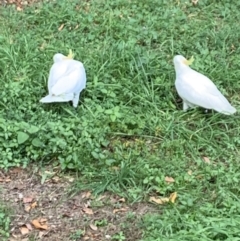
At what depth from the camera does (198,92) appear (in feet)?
14.9

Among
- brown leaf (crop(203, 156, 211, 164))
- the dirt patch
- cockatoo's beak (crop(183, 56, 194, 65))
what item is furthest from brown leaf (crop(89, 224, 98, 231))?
cockatoo's beak (crop(183, 56, 194, 65))

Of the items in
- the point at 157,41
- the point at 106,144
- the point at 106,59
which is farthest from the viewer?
the point at 157,41

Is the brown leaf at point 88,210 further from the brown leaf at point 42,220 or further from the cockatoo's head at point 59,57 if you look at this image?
the cockatoo's head at point 59,57

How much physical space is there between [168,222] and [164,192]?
0.32 metres

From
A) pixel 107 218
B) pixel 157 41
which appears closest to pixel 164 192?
pixel 107 218

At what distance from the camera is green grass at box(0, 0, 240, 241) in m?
3.96

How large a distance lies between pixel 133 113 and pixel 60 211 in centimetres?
98

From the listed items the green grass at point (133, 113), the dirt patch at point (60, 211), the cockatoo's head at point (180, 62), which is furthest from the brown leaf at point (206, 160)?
the cockatoo's head at point (180, 62)

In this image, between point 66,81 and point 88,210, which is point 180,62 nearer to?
point 66,81

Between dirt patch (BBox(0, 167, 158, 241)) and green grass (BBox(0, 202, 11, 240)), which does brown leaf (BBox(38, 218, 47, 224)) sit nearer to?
dirt patch (BBox(0, 167, 158, 241))

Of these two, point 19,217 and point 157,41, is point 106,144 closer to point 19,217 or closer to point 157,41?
point 19,217

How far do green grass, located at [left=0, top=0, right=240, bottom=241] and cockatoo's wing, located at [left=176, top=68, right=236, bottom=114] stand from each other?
8 cm

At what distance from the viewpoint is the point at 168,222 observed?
12.0ft

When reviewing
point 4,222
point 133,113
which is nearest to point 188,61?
point 133,113
